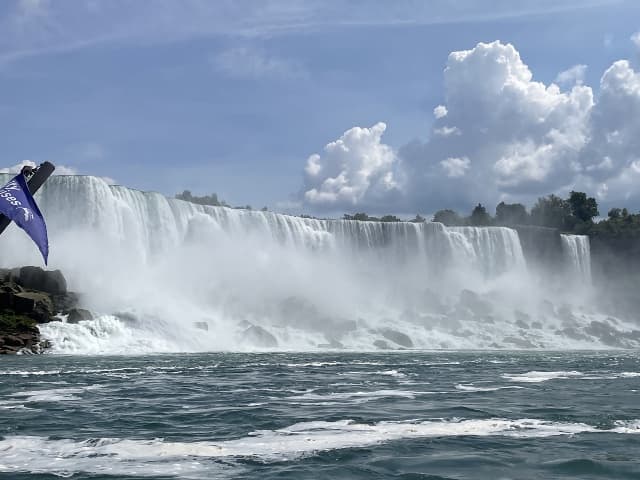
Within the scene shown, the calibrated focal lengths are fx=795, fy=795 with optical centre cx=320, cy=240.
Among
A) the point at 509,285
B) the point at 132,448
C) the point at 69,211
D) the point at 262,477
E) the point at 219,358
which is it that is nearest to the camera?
the point at 262,477

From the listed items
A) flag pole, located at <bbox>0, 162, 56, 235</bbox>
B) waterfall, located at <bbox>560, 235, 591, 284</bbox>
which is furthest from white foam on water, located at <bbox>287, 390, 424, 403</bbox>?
waterfall, located at <bbox>560, 235, 591, 284</bbox>

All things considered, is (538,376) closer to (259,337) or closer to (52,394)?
(52,394)

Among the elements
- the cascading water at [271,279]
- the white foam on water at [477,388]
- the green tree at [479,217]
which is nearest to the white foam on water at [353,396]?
the white foam on water at [477,388]

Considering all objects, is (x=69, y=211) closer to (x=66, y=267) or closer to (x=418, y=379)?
(x=66, y=267)

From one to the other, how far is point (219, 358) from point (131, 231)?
60.2ft

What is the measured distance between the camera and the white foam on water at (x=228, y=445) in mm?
8492

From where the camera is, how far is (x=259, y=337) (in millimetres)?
41281

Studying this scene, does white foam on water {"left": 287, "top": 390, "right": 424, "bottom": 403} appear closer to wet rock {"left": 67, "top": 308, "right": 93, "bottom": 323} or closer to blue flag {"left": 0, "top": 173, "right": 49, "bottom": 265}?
blue flag {"left": 0, "top": 173, "right": 49, "bottom": 265}

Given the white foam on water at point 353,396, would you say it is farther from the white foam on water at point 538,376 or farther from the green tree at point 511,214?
the green tree at point 511,214

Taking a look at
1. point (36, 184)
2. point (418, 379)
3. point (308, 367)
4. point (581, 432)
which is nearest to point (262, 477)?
point (36, 184)

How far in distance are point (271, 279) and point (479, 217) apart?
50.5 meters

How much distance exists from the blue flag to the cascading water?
2916 cm

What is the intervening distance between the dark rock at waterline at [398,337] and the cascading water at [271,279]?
81 millimetres

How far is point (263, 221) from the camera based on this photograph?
52.9 metres
